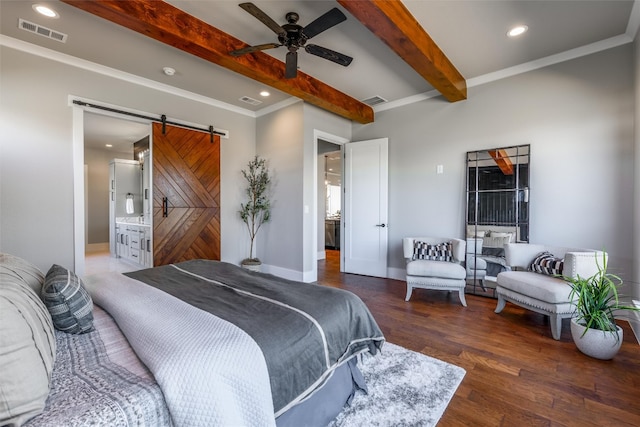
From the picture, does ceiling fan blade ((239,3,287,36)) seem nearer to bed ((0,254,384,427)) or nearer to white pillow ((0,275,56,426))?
bed ((0,254,384,427))

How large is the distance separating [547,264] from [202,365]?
3327 mm

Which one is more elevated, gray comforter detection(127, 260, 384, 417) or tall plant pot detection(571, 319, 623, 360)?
gray comforter detection(127, 260, 384, 417)

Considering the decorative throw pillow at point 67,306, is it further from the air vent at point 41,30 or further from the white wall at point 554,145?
the white wall at point 554,145

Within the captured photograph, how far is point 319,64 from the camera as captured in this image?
3.50 m

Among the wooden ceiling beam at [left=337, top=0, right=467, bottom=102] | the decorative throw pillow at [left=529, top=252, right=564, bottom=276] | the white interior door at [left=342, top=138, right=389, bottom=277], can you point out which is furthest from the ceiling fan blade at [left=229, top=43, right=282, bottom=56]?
the decorative throw pillow at [left=529, top=252, right=564, bottom=276]

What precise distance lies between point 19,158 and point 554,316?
17.6 ft

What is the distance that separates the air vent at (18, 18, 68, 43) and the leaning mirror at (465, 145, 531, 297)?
4.85 metres

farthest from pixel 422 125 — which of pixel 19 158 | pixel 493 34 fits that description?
pixel 19 158

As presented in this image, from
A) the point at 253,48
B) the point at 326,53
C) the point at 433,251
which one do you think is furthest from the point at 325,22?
the point at 433,251

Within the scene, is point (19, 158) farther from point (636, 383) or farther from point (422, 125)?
point (636, 383)

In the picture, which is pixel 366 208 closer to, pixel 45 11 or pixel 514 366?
pixel 514 366

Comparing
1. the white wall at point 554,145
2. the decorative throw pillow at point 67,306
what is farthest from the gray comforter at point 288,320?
the white wall at point 554,145

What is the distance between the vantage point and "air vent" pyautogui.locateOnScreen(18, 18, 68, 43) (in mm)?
2715

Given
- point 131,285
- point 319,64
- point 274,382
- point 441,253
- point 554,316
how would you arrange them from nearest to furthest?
point 274,382 < point 131,285 < point 554,316 < point 319,64 < point 441,253
